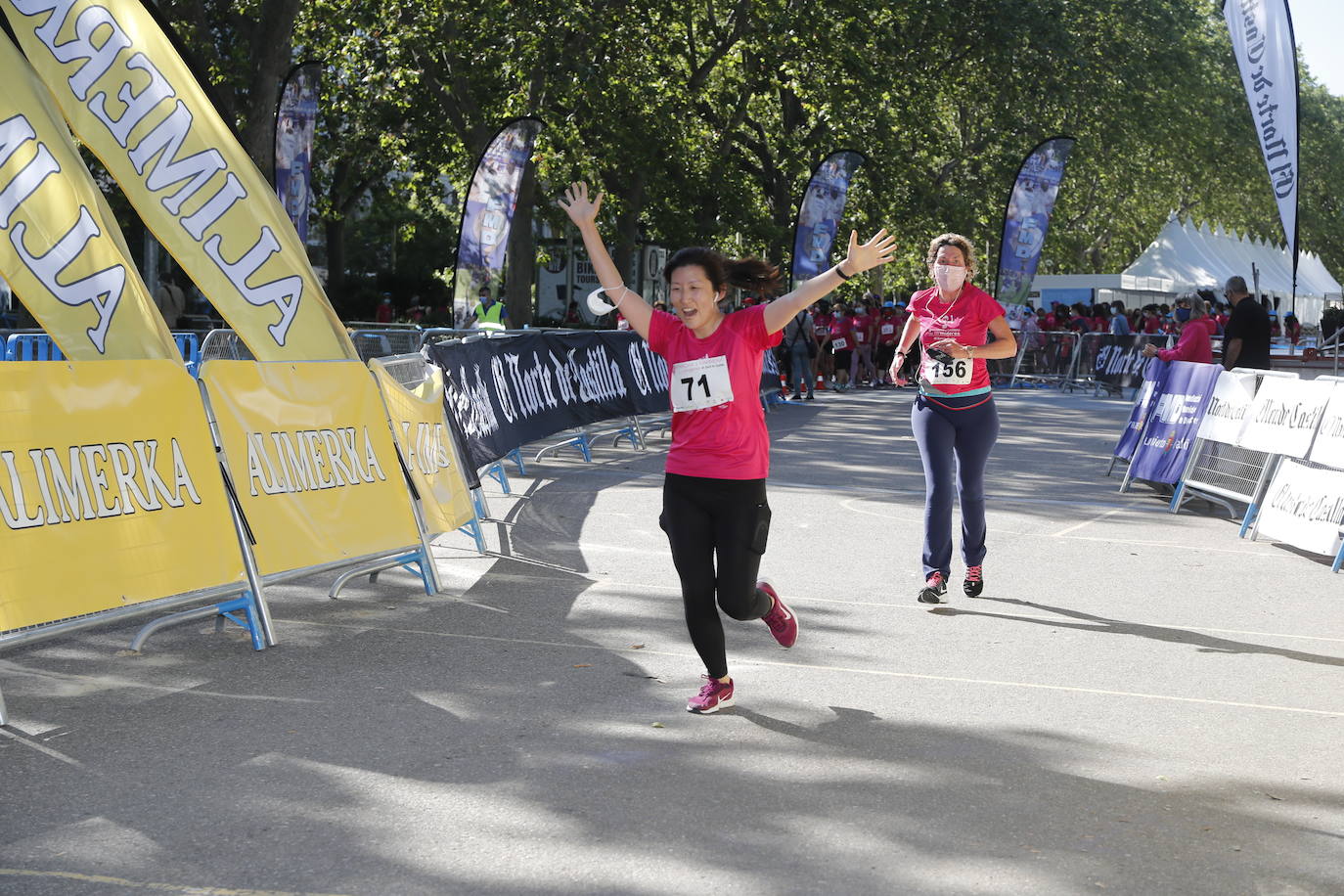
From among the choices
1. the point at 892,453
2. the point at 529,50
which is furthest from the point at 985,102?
the point at 892,453

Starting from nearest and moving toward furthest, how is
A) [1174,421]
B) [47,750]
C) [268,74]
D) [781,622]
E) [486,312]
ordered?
[47,750] → [781,622] → [1174,421] → [268,74] → [486,312]

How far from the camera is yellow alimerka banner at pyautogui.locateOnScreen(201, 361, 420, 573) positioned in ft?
22.9

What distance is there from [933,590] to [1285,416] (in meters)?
4.44

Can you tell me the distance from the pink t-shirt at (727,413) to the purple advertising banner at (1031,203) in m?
27.8

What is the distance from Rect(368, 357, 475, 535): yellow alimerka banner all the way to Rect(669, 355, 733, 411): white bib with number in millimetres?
2879

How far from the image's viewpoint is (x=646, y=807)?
4660mm

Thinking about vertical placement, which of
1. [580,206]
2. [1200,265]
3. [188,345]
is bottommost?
[188,345]

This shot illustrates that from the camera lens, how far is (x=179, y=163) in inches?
355

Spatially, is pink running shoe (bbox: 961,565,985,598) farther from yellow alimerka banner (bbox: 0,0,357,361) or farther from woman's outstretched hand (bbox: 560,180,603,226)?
yellow alimerka banner (bbox: 0,0,357,361)

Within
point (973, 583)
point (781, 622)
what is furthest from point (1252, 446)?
point (781, 622)

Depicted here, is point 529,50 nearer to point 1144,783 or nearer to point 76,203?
point 76,203

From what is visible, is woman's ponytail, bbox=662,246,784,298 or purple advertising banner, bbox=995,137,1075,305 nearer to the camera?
woman's ponytail, bbox=662,246,784,298

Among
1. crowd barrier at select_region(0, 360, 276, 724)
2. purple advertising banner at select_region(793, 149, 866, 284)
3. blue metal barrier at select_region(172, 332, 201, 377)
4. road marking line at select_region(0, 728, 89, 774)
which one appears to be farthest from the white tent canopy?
road marking line at select_region(0, 728, 89, 774)

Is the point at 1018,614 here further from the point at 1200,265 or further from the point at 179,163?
the point at 1200,265
